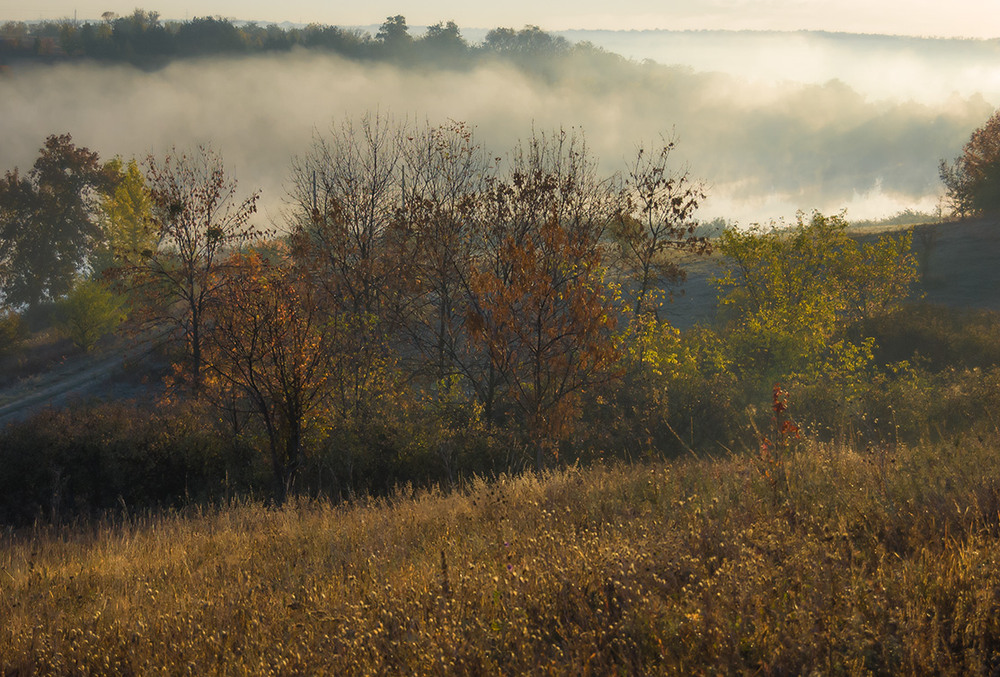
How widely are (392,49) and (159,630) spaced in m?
187

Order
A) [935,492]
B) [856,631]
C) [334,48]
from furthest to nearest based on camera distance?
[334,48] → [935,492] → [856,631]

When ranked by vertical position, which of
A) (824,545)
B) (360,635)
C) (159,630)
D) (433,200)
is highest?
(433,200)

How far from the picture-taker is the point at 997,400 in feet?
56.3

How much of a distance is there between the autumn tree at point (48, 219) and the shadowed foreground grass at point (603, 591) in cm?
5972

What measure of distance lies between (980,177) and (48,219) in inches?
2872

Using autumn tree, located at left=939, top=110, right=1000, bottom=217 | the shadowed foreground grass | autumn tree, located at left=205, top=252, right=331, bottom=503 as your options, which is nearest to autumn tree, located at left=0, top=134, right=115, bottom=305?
autumn tree, located at left=205, top=252, right=331, bottom=503

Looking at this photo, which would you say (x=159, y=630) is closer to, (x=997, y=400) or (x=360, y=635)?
(x=360, y=635)

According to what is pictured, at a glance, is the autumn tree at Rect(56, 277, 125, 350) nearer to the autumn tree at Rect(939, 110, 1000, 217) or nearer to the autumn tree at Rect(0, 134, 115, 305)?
the autumn tree at Rect(0, 134, 115, 305)

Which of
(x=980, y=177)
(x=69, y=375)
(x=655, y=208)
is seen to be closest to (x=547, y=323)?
(x=655, y=208)

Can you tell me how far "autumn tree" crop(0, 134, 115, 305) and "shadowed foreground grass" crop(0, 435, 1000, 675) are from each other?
5972 cm

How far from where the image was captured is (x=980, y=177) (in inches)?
1950

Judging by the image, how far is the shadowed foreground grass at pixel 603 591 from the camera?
11.4ft

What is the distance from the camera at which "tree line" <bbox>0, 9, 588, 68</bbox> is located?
14512 centimetres

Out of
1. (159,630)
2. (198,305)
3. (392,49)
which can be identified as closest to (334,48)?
(392,49)
